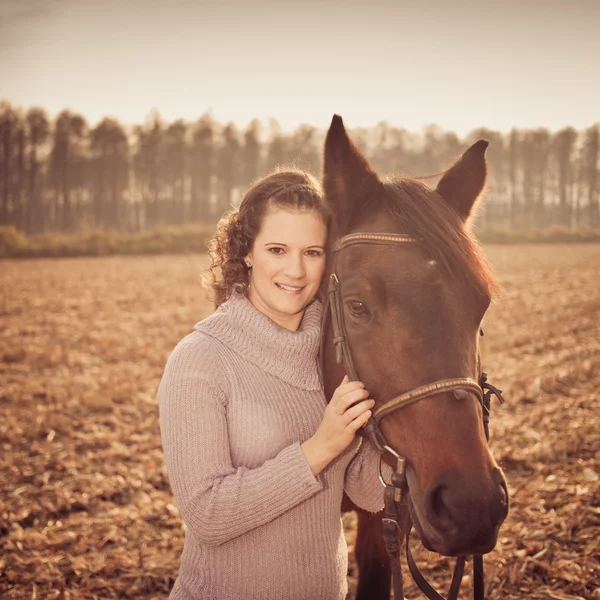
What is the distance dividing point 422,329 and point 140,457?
16.9 ft

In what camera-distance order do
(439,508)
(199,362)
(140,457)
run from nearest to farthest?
(439,508)
(199,362)
(140,457)

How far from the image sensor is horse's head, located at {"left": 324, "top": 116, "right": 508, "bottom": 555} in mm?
1603

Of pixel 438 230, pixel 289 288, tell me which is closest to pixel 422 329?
pixel 438 230

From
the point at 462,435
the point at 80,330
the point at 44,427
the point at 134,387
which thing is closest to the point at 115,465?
the point at 44,427

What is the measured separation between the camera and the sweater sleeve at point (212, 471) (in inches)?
77.0

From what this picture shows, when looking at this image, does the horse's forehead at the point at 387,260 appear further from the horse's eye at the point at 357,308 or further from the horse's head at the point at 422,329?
the horse's eye at the point at 357,308

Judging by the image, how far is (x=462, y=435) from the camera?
1.66 metres

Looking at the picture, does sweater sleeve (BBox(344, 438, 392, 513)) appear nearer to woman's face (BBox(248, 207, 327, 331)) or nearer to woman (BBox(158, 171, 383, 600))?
woman (BBox(158, 171, 383, 600))

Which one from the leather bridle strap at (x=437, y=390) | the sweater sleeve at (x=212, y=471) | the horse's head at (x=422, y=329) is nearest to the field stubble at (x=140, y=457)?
the horse's head at (x=422, y=329)

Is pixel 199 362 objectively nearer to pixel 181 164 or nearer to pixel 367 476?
pixel 367 476

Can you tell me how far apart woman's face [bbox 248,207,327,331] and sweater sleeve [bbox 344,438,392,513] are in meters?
0.82

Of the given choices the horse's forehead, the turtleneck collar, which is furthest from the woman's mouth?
the horse's forehead

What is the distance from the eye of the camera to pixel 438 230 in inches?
78.4

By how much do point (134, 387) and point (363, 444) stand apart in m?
6.43
